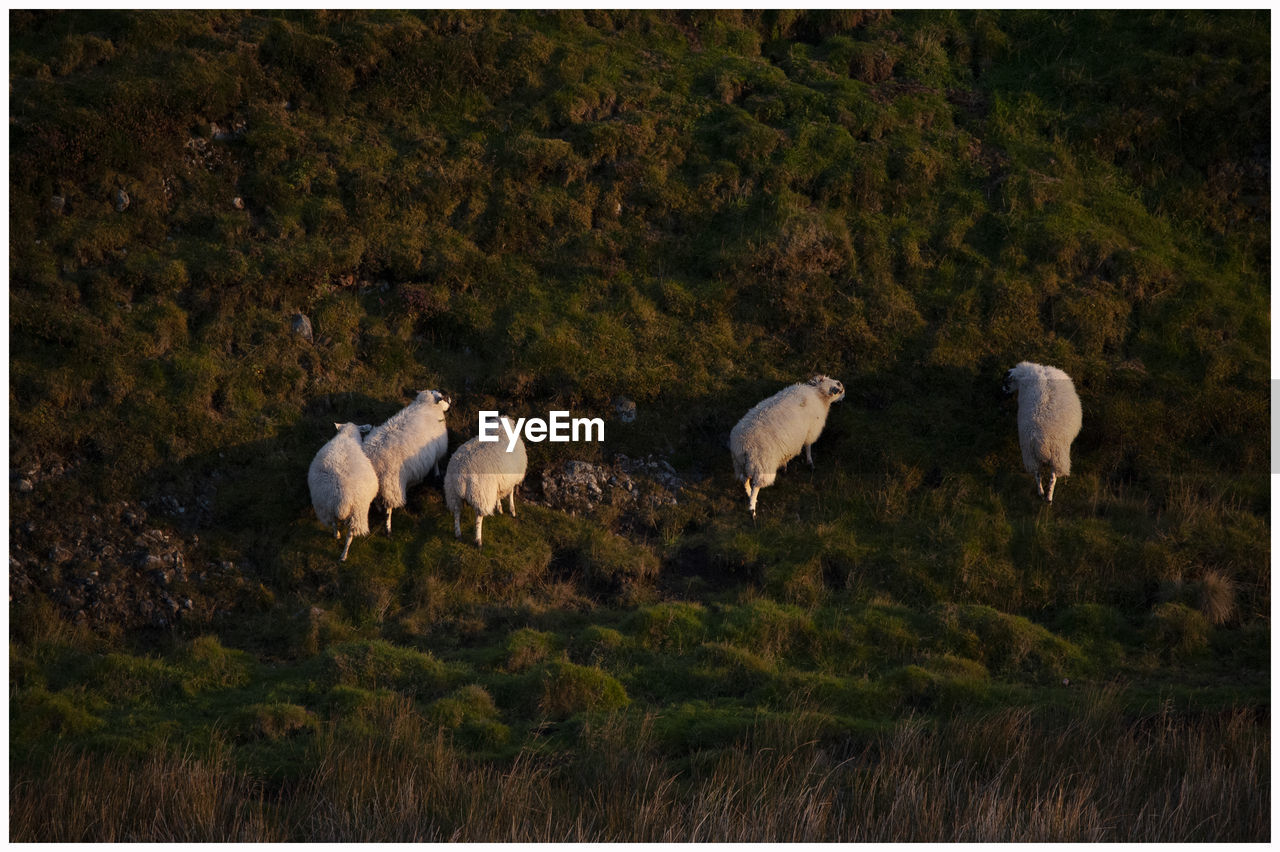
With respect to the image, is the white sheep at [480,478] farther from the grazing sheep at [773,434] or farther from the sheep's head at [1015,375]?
the sheep's head at [1015,375]

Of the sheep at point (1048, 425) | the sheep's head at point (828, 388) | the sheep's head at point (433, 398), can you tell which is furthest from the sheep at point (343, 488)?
the sheep at point (1048, 425)

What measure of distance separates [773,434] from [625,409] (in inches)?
110

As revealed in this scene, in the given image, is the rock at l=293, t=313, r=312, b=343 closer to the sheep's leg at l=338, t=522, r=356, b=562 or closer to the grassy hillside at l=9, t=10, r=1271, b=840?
the grassy hillside at l=9, t=10, r=1271, b=840

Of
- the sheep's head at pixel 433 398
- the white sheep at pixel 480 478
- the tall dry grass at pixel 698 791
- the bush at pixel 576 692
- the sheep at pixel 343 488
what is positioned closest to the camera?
the tall dry grass at pixel 698 791

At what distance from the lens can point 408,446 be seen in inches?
599

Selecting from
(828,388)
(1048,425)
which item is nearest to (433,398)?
(828,388)

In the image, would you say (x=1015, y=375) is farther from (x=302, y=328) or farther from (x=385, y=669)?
(x=302, y=328)

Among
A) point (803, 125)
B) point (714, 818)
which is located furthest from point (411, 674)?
point (803, 125)

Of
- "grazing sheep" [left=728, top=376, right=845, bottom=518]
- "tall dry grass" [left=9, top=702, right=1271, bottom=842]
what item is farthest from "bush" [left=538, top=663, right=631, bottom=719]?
"grazing sheep" [left=728, top=376, right=845, bottom=518]

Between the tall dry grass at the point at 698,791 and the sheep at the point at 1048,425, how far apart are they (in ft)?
19.3

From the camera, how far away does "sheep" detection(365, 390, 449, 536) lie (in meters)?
14.9

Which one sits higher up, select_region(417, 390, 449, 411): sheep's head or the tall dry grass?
select_region(417, 390, 449, 411): sheep's head

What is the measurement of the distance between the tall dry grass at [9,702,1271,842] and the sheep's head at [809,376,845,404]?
7468 mm

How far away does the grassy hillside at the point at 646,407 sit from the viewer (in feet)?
34.8
